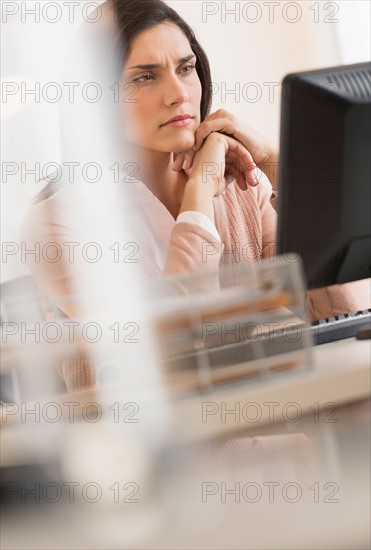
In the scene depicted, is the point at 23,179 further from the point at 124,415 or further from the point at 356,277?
the point at 124,415

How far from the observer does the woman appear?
2086 millimetres

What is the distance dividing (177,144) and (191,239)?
397 mm

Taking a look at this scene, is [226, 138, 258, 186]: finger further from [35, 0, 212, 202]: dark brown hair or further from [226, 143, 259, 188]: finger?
[35, 0, 212, 202]: dark brown hair

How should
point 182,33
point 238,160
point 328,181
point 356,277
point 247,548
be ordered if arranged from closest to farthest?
1. point 247,548
2. point 328,181
3. point 356,277
4. point 238,160
5. point 182,33

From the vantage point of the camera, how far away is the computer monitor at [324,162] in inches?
45.1

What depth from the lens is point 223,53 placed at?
2.40 metres

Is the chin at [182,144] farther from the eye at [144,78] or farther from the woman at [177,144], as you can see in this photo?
the eye at [144,78]

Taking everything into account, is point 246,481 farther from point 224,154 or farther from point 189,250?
point 224,154

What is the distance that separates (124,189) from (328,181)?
101 cm

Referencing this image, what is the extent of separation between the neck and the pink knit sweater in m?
0.03

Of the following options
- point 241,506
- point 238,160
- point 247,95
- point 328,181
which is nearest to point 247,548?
point 241,506

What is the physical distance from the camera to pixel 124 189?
211 centimetres

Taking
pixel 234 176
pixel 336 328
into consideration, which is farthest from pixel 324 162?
pixel 234 176

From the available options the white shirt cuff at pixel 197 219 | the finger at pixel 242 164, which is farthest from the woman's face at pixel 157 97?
the white shirt cuff at pixel 197 219
